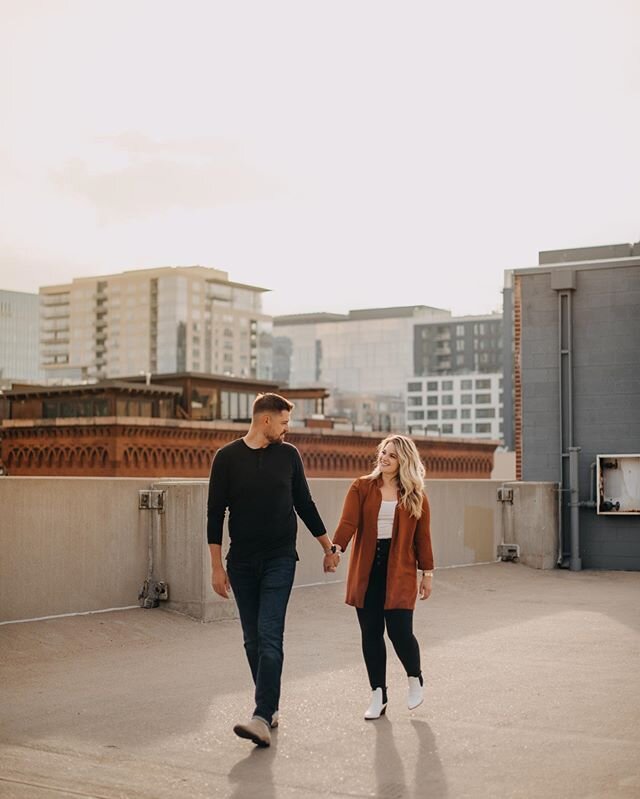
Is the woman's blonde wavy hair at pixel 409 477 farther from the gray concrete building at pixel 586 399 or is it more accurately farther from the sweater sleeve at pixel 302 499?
the gray concrete building at pixel 586 399

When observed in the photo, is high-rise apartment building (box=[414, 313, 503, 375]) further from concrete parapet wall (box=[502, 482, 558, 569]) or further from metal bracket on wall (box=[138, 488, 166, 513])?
metal bracket on wall (box=[138, 488, 166, 513])

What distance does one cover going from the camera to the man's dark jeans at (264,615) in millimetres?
6910

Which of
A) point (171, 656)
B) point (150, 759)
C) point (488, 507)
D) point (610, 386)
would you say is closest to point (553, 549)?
point (488, 507)

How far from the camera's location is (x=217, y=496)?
7.20 m

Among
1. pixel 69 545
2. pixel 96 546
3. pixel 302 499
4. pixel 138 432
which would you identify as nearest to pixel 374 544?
pixel 302 499

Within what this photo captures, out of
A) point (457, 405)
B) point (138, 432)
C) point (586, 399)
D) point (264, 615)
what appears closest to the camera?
point (264, 615)

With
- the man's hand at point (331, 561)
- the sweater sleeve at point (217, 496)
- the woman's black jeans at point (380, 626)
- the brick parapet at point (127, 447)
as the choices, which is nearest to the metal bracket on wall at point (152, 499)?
the woman's black jeans at point (380, 626)

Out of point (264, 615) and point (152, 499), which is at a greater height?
point (152, 499)

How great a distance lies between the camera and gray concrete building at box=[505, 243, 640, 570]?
1845cm

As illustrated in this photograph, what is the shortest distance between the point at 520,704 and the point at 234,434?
66298 millimetres

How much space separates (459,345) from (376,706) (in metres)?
186

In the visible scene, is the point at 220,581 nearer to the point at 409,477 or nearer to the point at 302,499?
the point at 302,499

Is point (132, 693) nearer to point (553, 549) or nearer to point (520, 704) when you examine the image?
point (520, 704)

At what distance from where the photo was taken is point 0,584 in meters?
10.9
